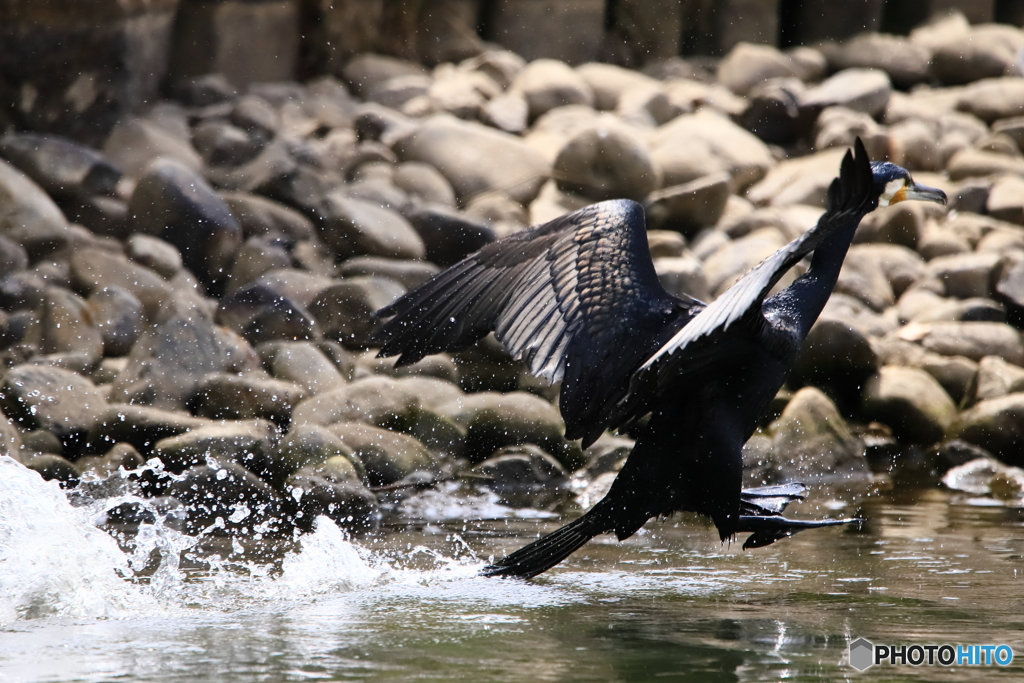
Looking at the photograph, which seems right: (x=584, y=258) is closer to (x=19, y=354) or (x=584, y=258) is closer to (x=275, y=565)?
(x=275, y=565)

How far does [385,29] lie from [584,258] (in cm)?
979

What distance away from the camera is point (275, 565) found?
5.11 metres

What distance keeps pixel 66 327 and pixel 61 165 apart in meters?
2.32

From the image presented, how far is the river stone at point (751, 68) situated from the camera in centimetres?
1424

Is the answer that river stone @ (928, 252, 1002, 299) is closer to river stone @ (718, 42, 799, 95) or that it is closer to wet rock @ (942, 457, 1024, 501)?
wet rock @ (942, 457, 1024, 501)

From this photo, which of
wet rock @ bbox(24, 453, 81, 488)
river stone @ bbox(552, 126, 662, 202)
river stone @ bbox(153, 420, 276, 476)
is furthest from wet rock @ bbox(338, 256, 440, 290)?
wet rock @ bbox(24, 453, 81, 488)

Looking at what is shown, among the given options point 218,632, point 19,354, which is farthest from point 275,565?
point 19,354

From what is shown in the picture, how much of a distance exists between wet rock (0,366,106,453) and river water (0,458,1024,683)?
52.2 inches

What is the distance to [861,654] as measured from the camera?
3.92 meters

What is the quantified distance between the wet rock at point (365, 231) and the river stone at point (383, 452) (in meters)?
2.81

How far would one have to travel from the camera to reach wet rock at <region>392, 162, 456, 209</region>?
10734 mm

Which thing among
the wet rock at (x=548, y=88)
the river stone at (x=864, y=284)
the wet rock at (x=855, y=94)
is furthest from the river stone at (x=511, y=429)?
the wet rock at (x=855, y=94)

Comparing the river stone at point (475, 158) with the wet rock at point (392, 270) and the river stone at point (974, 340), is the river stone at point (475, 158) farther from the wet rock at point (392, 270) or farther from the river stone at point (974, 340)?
the river stone at point (974, 340)

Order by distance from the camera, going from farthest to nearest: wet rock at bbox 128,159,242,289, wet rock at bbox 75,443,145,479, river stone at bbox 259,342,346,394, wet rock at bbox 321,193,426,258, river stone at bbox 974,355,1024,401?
wet rock at bbox 321,193,426,258
wet rock at bbox 128,159,242,289
river stone at bbox 974,355,1024,401
river stone at bbox 259,342,346,394
wet rock at bbox 75,443,145,479
